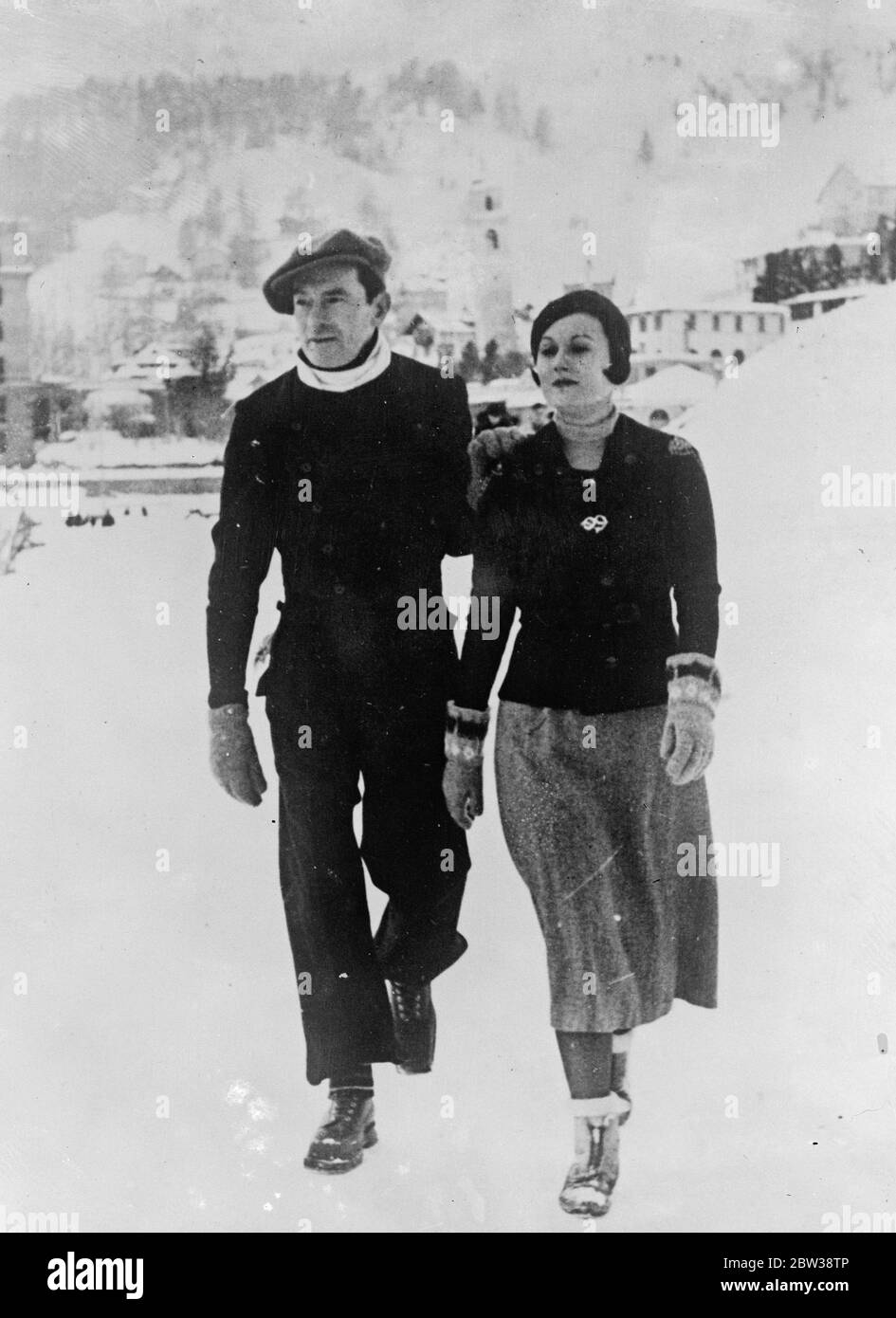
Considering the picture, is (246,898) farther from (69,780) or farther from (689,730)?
(689,730)

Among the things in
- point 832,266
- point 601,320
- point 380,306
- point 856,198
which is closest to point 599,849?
point 601,320

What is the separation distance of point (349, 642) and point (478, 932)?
2.27ft

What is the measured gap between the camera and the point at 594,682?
266 centimetres

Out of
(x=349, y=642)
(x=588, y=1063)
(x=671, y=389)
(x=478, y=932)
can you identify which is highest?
(x=671, y=389)

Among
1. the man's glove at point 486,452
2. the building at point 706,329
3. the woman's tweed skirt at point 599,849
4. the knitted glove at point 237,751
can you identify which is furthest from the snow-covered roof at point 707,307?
the knitted glove at point 237,751

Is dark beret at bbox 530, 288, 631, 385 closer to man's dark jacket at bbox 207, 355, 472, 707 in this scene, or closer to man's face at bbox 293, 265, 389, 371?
man's dark jacket at bbox 207, 355, 472, 707

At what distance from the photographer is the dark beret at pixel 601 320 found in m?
2.71

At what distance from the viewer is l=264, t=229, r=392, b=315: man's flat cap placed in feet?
9.00

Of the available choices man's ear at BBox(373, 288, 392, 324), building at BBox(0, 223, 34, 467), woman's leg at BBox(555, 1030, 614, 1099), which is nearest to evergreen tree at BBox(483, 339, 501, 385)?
man's ear at BBox(373, 288, 392, 324)

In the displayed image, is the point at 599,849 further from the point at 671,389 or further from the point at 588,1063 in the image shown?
the point at 671,389

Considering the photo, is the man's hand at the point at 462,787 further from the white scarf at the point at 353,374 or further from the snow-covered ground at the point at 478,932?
the white scarf at the point at 353,374

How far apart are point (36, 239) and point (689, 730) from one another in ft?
5.85

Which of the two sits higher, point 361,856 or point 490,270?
point 490,270
